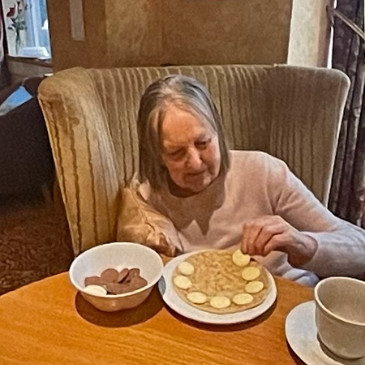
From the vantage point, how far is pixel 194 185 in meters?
1.28

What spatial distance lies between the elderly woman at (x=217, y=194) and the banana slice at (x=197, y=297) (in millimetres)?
197

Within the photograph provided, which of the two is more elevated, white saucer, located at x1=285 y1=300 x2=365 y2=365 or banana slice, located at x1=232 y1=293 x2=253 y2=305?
white saucer, located at x1=285 y1=300 x2=365 y2=365

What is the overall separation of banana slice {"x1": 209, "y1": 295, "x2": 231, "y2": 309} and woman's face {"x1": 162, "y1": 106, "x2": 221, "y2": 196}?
1.13 ft

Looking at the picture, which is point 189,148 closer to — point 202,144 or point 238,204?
Result: point 202,144

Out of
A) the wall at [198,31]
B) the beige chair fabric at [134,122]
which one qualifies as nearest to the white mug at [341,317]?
the beige chair fabric at [134,122]

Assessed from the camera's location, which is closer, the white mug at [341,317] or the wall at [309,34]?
the white mug at [341,317]

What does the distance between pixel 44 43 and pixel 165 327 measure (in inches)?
161

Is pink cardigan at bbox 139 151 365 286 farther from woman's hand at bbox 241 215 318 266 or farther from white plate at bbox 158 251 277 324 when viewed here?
white plate at bbox 158 251 277 324

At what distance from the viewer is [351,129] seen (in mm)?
1980

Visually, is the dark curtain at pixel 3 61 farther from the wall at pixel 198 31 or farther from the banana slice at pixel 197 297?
the banana slice at pixel 197 297

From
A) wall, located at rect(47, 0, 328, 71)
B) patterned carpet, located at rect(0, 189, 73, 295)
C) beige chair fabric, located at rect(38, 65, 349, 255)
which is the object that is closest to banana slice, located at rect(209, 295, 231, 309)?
beige chair fabric, located at rect(38, 65, 349, 255)

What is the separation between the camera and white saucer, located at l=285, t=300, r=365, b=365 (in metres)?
0.81

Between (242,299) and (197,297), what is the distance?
0.26 feet

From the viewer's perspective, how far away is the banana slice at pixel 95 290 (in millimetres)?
922
